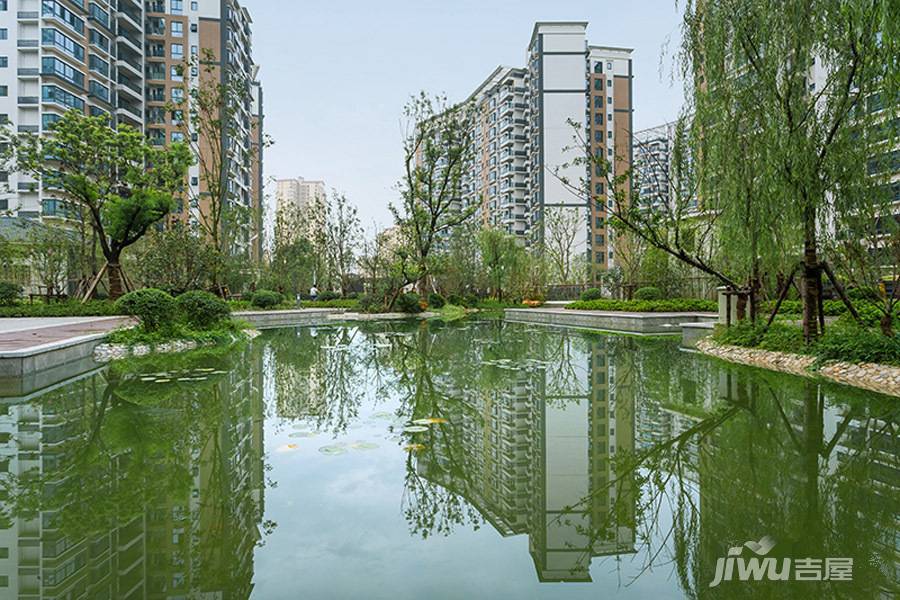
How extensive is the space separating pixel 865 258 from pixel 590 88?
53.2 m

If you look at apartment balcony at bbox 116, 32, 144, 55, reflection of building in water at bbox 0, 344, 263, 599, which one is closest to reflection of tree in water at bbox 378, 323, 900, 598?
reflection of building in water at bbox 0, 344, 263, 599

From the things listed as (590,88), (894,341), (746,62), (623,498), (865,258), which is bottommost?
(623,498)

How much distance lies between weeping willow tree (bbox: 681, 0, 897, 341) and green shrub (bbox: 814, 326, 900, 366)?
0.42 m

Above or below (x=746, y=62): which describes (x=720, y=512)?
below

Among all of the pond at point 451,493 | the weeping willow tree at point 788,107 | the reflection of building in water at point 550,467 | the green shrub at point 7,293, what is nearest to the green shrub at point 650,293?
the weeping willow tree at point 788,107

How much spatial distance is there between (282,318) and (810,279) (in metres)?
15.6

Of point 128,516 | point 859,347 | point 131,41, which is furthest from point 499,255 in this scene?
point 131,41

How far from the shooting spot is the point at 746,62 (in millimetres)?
8594

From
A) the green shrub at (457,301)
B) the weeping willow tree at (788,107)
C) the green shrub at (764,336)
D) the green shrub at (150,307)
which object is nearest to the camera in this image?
the weeping willow tree at (788,107)

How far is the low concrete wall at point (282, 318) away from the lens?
58.7 ft

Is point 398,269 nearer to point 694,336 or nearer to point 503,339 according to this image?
point 503,339

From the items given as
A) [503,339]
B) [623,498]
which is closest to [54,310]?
[503,339]

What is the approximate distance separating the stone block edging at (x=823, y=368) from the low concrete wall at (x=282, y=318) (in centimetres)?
1333

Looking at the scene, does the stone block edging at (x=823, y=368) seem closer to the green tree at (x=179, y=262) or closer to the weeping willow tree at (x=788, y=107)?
the weeping willow tree at (x=788, y=107)
